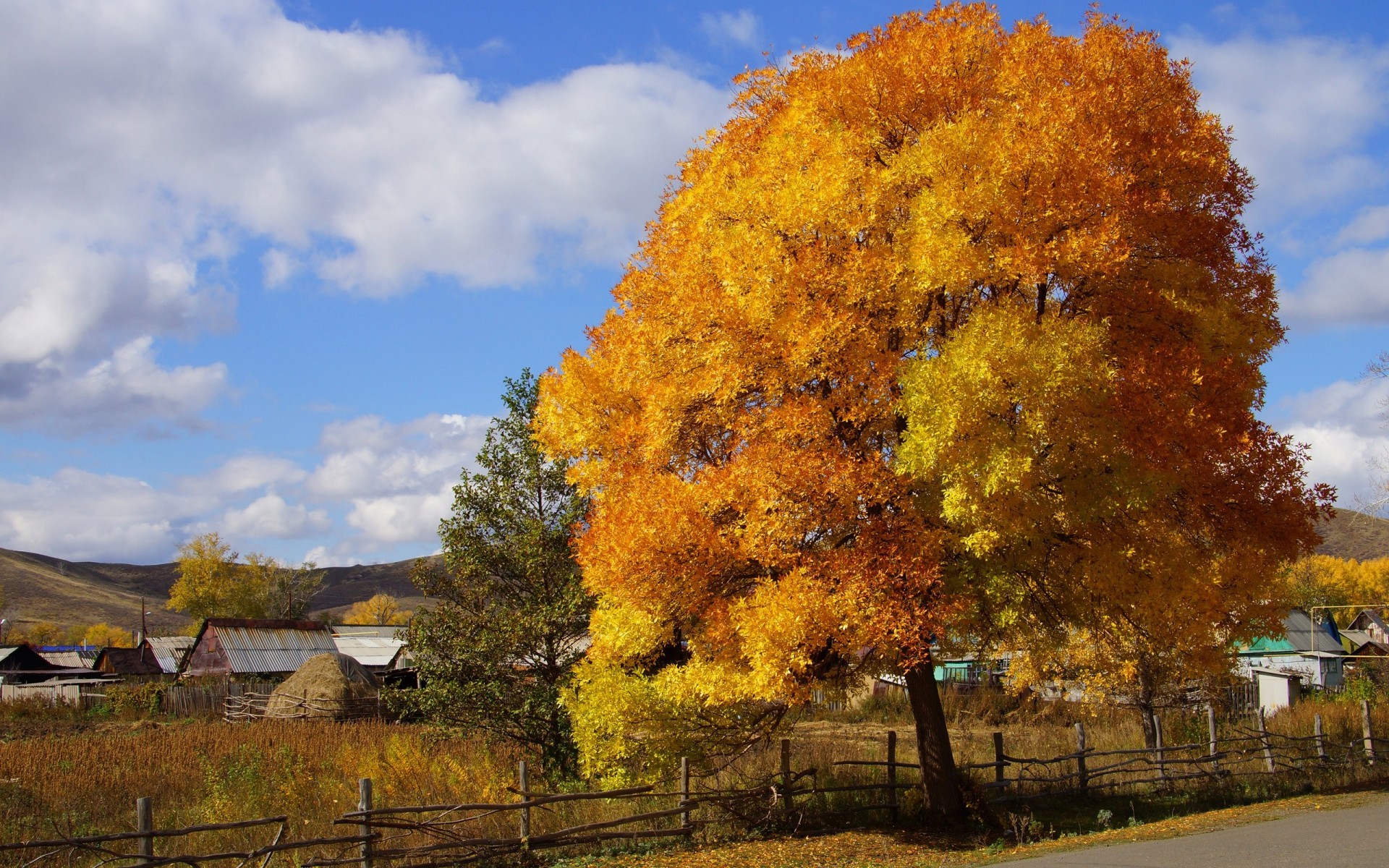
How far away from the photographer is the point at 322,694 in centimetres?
3822

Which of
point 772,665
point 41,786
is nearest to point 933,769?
point 772,665

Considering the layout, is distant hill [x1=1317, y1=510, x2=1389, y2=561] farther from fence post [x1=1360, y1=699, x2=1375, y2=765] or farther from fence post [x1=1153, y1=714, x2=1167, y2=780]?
fence post [x1=1153, y1=714, x2=1167, y2=780]

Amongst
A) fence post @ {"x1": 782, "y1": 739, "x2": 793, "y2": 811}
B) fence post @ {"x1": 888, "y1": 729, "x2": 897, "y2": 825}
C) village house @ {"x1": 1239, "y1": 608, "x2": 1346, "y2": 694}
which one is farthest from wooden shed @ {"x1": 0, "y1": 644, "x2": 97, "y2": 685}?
village house @ {"x1": 1239, "y1": 608, "x2": 1346, "y2": 694}

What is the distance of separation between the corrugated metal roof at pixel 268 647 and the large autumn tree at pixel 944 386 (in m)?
42.7

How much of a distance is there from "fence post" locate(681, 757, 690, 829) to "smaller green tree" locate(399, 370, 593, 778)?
3097 millimetres

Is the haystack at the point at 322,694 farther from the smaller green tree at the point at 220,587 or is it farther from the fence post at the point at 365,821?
the smaller green tree at the point at 220,587

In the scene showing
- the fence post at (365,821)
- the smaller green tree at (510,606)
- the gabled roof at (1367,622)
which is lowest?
the gabled roof at (1367,622)

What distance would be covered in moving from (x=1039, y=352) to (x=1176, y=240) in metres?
4.58

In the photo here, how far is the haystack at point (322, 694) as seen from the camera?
3778cm

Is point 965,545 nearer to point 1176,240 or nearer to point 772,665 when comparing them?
point 772,665

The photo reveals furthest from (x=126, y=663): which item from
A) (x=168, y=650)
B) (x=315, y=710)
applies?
(x=315, y=710)

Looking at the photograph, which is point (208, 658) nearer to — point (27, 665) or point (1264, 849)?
point (27, 665)

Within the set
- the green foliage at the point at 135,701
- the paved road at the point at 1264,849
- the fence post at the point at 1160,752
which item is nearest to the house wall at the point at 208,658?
the green foliage at the point at 135,701

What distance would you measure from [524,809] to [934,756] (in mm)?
6714
